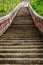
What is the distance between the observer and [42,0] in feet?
52.8

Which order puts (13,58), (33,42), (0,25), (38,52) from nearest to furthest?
(13,58), (38,52), (33,42), (0,25)

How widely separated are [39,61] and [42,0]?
11588 mm

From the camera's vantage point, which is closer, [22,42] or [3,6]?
[22,42]

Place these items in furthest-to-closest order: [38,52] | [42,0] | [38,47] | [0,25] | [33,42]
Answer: [42,0] < [0,25] < [33,42] < [38,47] < [38,52]

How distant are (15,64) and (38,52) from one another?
1011 mm

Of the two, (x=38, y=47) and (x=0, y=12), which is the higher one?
(x=38, y=47)

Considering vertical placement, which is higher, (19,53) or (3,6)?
(19,53)

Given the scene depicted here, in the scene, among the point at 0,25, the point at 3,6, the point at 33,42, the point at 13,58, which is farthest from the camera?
the point at 3,6

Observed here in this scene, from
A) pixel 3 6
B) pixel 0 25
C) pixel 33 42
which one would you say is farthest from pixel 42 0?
pixel 33 42

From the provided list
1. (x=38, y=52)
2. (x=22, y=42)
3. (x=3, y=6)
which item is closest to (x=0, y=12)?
(x=3, y=6)

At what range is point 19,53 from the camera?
17.8ft

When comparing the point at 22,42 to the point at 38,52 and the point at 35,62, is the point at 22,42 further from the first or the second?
the point at 35,62

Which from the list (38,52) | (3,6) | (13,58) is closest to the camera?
(13,58)

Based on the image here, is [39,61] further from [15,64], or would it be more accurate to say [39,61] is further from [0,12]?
[0,12]
